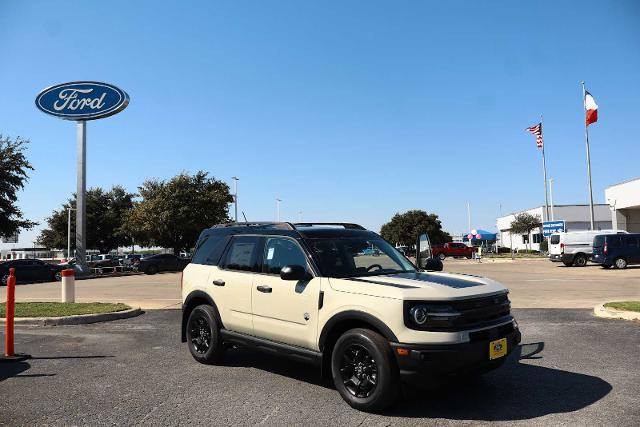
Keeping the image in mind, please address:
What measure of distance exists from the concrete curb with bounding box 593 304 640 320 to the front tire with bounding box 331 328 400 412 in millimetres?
7308

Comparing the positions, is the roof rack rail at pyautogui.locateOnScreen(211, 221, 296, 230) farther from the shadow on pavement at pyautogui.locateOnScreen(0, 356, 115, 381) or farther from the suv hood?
the shadow on pavement at pyautogui.locateOnScreen(0, 356, 115, 381)

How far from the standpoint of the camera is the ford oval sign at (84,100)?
31297 millimetres

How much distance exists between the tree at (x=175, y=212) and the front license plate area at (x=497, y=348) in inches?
1665

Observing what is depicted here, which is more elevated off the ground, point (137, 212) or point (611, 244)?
point (137, 212)

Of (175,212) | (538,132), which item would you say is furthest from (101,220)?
(538,132)

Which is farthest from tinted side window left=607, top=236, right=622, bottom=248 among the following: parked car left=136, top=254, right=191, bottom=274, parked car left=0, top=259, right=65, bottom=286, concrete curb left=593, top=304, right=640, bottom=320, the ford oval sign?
parked car left=0, top=259, right=65, bottom=286

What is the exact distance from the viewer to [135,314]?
11.6 m

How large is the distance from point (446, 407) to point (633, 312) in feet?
22.8

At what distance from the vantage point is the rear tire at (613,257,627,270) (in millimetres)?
26781

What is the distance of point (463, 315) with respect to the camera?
15.0 ft

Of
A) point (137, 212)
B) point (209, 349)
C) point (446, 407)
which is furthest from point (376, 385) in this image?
point (137, 212)

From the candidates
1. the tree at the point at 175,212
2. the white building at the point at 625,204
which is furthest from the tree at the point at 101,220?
the white building at the point at 625,204

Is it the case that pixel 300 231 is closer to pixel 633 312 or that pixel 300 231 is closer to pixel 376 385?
pixel 376 385

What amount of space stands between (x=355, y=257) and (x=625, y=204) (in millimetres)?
50582
